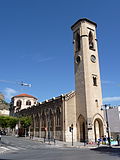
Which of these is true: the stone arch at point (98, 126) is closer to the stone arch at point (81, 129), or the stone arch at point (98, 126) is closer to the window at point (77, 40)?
the stone arch at point (81, 129)

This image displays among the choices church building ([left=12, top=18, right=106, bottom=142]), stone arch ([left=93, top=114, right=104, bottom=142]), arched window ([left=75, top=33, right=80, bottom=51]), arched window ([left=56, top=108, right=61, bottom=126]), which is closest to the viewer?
church building ([left=12, top=18, right=106, bottom=142])

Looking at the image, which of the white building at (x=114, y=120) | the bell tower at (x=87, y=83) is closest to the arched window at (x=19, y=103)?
the bell tower at (x=87, y=83)

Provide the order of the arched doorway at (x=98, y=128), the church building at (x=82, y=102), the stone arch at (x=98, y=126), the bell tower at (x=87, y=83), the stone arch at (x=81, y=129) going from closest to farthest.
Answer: the bell tower at (x=87, y=83) → the church building at (x=82, y=102) → the stone arch at (x=98, y=126) → the arched doorway at (x=98, y=128) → the stone arch at (x=81, y=129)

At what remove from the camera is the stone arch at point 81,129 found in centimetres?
3788

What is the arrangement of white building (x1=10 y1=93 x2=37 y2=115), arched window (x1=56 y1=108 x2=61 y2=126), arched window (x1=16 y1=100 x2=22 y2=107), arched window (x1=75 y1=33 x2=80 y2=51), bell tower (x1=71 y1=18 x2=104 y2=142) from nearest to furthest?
bell tower (x1=71 y1=18 x2=104 y2=142)
arched window (x1=56 y1=108 x2=61 y2=126)
arched window (x1=75 y1=33 x2=80 y2=51)
white building (x1=10 y1=93 x2=37 y2=115)
arched window (x1=16 y1=100 x2=22 y2=107)

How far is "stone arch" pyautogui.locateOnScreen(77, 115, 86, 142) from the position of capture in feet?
124

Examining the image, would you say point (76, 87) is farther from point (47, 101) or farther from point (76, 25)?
point (76, 25)

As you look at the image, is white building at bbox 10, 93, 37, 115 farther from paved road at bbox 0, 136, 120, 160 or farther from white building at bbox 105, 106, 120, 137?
paved road at bbox 0, 136, 120, 160

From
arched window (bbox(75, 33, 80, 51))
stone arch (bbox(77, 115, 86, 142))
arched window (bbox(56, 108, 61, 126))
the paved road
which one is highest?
Answer: arched window (bbox(75, 33, 80, 51))

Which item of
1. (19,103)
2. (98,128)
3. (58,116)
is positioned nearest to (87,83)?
(98,128)

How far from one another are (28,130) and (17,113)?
491 inches

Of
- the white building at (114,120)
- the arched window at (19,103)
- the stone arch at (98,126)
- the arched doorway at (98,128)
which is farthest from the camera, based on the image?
the arched window at (19,103)

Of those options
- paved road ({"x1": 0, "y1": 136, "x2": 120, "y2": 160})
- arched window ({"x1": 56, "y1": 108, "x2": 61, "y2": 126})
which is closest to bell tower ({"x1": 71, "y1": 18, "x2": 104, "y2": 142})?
arched window ({"x1": 56, "y1": 108, "x2": 61, "y2": 126})

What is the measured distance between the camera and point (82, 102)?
125 feet
